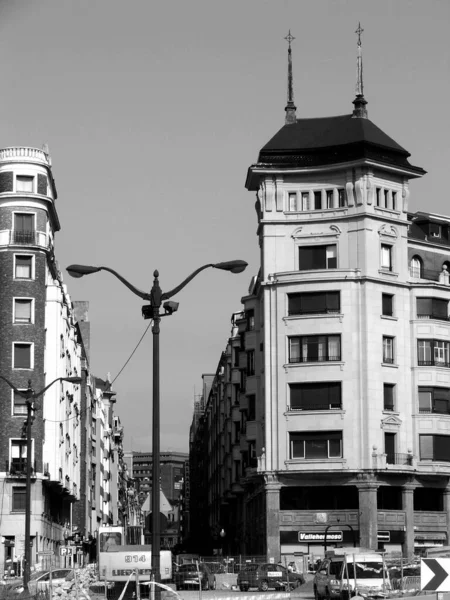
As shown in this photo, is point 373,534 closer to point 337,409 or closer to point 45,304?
point 337,409

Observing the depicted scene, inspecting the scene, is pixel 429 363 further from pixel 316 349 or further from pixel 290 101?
pixel 290 101

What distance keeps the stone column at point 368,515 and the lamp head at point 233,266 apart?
46.6m

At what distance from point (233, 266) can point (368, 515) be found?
46.7 meters

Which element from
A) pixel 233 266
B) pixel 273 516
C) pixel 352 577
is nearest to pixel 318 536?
pixel 273 516

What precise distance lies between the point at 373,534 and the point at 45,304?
89.3 feet

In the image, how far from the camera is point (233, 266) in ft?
106

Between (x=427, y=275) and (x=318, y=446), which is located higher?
(x=427, y=275)

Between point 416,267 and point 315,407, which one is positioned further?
point 416,267

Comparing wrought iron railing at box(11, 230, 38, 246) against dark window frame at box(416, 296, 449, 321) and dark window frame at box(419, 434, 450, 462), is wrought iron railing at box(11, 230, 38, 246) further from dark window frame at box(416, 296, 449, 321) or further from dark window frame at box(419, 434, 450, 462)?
dark window frame at box(419, 434, 450, 462)

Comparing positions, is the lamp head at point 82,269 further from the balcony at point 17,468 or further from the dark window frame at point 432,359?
the dark window frame at point 432,359

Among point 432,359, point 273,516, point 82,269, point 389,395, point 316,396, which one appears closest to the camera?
point 82,269

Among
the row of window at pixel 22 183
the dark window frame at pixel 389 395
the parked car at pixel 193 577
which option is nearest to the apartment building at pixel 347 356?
the dark window frame at pixel 389 395

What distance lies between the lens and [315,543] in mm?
77250

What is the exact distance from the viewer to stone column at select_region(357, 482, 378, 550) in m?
75.7
